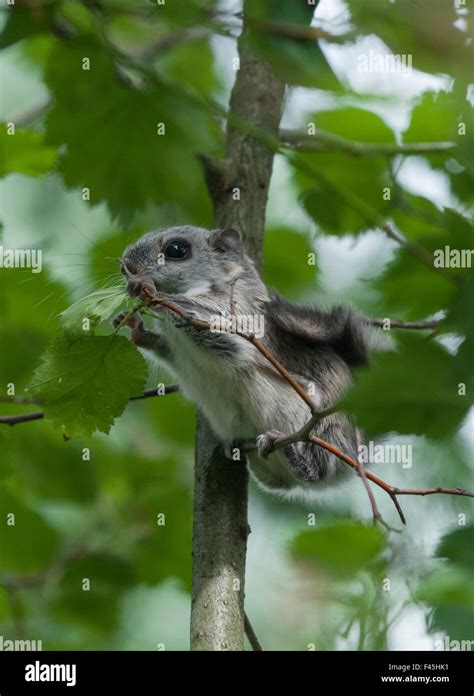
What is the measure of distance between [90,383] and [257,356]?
1.07 metres

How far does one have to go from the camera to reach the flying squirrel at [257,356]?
8.86 feet

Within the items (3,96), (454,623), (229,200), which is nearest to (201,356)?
(229,200)

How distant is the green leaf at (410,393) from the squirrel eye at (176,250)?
7.59ft

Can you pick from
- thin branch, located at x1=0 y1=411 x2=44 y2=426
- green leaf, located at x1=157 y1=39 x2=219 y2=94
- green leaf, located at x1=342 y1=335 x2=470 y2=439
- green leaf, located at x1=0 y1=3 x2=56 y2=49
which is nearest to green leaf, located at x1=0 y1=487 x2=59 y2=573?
thin branch, located at x1=0 y1=411 x2=44 y2=426

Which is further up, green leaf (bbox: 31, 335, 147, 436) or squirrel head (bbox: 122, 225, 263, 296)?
squirrel head (bbox: 122, 225, 263, 296)

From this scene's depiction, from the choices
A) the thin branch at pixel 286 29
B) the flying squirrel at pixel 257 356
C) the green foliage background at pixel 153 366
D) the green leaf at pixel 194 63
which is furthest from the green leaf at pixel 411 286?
the green leaf at pixel 194 63

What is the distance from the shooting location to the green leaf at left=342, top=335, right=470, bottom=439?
626 mm

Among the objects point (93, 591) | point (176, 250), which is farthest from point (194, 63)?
point (93, 591)

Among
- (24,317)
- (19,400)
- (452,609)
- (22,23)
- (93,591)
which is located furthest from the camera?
(24,317)

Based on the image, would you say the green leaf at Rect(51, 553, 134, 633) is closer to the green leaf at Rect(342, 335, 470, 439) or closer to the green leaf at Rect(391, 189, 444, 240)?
the green leaf at Rect(391, 189, 444, 240)

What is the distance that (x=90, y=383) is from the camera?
178 cm

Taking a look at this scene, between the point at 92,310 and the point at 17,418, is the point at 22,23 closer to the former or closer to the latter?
the point at 92,310

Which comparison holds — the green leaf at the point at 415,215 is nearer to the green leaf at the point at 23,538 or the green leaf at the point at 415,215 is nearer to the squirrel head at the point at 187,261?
the squirrel head at the point at 187,261

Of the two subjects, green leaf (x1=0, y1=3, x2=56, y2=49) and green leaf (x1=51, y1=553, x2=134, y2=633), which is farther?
green leaf (x1=51, y1=553, x2=134, y2=633)
